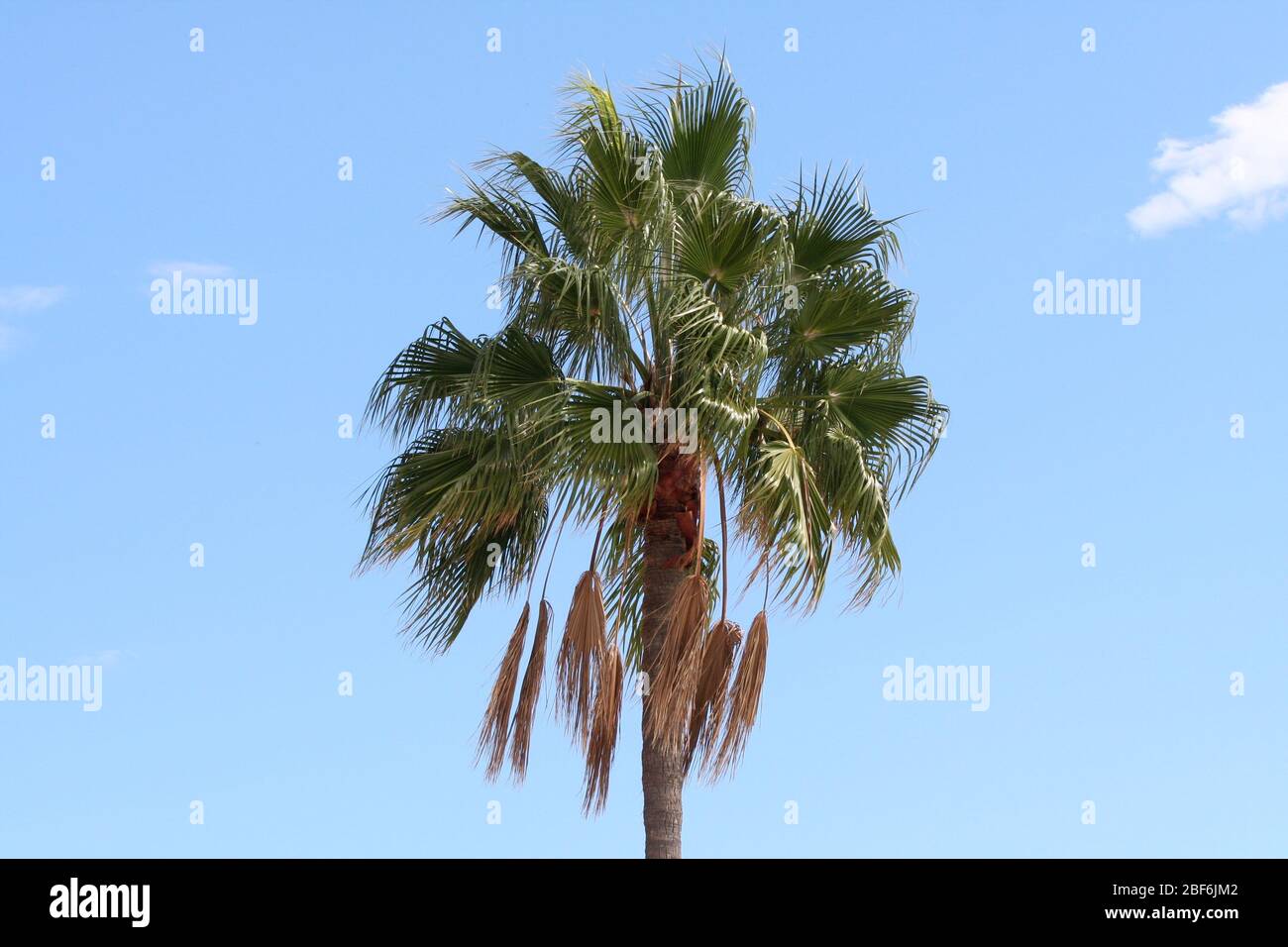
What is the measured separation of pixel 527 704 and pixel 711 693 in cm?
154

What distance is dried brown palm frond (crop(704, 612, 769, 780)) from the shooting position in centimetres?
1277

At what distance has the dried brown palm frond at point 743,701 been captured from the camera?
41.9 ft

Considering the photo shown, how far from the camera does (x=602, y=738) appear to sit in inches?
518

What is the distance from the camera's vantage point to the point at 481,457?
13.5 m

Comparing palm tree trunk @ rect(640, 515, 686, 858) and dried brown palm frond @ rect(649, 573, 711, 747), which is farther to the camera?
palm tree trunk @ rect(640, 515, 686, 858)

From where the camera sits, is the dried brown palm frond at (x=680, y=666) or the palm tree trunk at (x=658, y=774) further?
the palm tree trunk at (x=658, y=774)

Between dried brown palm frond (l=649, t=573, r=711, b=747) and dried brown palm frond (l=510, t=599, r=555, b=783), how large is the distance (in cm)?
99

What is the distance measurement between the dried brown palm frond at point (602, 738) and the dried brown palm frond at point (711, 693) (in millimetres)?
645

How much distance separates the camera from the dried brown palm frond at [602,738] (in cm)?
1309

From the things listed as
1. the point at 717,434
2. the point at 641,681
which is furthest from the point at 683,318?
the point at 641,681

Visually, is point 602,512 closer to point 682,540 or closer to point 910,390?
point 682,540

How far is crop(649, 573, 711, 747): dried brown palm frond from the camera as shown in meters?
12.8

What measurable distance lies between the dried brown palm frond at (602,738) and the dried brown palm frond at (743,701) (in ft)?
2.78
